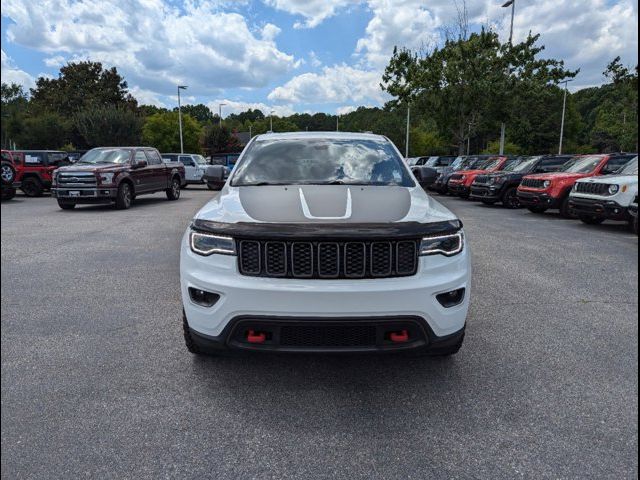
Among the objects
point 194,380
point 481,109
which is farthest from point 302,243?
point 481,109

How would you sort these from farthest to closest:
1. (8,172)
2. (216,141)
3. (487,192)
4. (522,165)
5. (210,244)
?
(216,141) → (522,165) → (8,172) → (487,192) → (210,244)

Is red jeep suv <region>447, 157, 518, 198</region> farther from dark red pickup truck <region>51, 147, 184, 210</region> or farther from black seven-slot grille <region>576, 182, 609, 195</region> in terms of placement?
dark red pickup truck <region>51, 147, 184, 210</region>

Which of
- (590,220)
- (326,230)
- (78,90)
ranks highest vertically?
(78,90)

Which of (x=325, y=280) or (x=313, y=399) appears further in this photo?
(x=313, y=399)

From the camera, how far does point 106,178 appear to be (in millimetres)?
13383

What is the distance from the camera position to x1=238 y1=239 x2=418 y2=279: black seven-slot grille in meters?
2.76

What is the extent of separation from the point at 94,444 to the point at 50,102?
7805cm

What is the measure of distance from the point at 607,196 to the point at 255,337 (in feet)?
33.1

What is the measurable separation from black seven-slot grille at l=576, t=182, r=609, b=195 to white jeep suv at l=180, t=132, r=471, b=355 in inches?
359

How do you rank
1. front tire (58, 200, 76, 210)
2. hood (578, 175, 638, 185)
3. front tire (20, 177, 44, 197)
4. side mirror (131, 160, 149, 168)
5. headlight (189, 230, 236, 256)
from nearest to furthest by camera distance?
headlight (189, 230, 236, 256), hood (578, 175, 638, 185), front tire (58, 200, 76, 210), side mirror (131, 160, 149, 168), front tire (20, 177, 44, 197)

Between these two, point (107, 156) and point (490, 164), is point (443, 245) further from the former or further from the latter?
point (490, 164)

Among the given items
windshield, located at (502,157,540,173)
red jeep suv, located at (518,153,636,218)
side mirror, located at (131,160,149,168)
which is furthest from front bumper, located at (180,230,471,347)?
windshield, located at (502,157,540,173)

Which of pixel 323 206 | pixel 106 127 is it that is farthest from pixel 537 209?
pixel 106 127

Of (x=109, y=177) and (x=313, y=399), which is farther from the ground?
(x=109, y=177)
